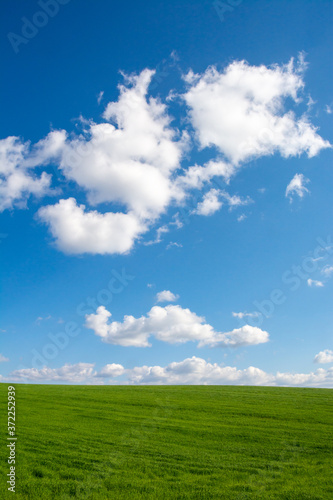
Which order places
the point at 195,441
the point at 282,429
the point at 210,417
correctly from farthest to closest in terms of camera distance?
the point at 210,417 → the point at 282,429 → the point at 195,441

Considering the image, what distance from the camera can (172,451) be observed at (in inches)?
650

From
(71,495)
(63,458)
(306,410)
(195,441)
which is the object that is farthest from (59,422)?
(306,410)

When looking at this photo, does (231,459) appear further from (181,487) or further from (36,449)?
(36,449)

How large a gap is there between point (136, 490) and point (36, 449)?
711 cm

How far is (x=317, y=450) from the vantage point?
17219 mm

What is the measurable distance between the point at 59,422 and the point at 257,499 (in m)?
16.1

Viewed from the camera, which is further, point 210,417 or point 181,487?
point 210,417

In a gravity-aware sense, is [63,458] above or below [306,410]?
above

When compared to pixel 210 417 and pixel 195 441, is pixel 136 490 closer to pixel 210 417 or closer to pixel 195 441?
pixel 195 441

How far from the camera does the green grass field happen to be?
12117 millimetres

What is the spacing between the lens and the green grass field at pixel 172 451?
1212 centimetres

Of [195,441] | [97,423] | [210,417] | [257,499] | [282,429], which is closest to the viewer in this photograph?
[257,499]

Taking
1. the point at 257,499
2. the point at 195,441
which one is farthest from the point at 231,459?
the point at 257,499

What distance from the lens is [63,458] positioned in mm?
15180
